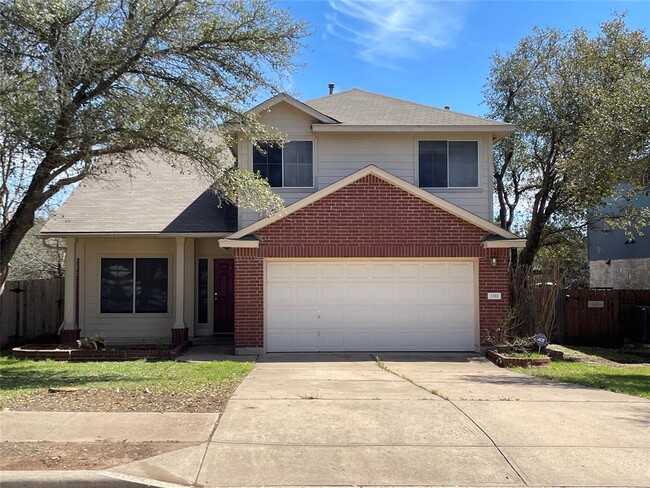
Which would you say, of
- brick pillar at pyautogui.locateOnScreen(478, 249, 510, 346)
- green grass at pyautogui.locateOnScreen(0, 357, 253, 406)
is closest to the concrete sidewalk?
green grass at pyautogui.locateOnScreen(0, 357, 253, 406)

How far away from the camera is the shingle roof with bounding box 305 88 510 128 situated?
597 inches

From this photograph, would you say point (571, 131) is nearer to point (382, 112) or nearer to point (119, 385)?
point (382, 112)

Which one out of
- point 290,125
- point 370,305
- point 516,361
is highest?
point 290,125

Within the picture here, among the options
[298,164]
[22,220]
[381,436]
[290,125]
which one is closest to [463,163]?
[298,164]

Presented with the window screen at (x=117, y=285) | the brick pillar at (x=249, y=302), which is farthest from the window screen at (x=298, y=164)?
the window screen at (x=117, y=285)

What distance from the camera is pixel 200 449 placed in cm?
597

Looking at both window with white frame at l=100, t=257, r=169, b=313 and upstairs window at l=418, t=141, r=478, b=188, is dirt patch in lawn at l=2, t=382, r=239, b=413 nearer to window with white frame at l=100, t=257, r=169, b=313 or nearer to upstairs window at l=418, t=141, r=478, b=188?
window with white frame at l=100, t=257, r=169, b=313

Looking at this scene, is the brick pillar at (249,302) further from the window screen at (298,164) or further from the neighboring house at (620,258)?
the neighboring house at (620,258)

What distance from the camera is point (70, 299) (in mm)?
14859

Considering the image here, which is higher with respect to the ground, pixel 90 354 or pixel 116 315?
pixel 116 315

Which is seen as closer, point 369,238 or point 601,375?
point 601,375

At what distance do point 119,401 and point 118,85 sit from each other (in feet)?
17.6

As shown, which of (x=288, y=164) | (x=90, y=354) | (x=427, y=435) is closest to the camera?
(x=427, y=435)

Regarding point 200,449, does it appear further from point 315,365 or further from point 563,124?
point 563,124
